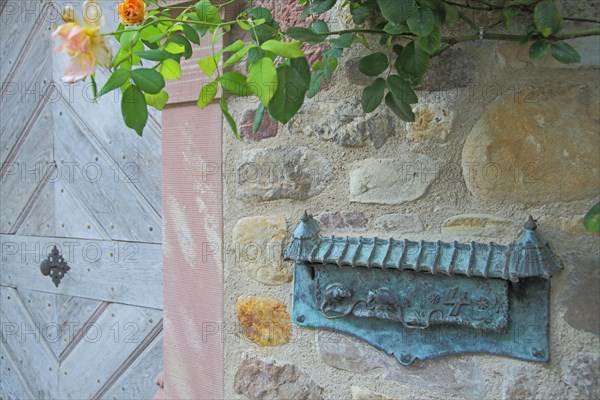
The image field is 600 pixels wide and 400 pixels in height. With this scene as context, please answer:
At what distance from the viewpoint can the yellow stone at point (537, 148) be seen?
0.98 m

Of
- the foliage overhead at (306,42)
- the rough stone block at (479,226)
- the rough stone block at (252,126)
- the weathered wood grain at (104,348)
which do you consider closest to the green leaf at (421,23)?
the foliage overhead at (306,42)

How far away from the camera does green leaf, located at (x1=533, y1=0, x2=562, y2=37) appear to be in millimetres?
884

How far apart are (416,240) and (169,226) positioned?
0.66m

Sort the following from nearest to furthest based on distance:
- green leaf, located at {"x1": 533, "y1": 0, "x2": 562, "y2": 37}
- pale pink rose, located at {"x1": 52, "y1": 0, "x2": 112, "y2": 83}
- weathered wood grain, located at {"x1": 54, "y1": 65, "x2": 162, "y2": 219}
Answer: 1. pale pink rose, located at {"x1": 52, "y1": 0, "x2": 112, "y2": 83}
2. green leaf, located at {"x1": 533, "y1": 0, "x2": 562, "y2": 37}
3. weathered wood grain, located at {"x1": 54, "y1": 65, "x2": 162, "y2": 219}

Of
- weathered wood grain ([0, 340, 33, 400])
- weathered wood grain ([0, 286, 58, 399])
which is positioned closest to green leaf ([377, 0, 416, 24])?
weathered wood grain ([0, 286, 58, 399])

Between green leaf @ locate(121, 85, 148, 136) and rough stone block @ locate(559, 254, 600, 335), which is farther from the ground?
green leaf @ locate(121, 85, 148, 136)

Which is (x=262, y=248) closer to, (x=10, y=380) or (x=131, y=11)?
(x=131, y=11)

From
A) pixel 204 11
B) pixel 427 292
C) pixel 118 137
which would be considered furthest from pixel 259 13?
pixel 118 137

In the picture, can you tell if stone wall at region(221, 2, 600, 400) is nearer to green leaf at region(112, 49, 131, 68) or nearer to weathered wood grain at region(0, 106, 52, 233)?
green leaf at region(112, 49, 131, 68)

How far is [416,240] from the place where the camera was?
1.14m

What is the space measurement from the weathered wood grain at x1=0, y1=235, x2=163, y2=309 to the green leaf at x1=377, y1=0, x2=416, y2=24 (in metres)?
1.23

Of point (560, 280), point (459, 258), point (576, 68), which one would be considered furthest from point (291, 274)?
point (576, 68)

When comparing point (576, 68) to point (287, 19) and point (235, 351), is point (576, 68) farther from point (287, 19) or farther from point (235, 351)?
point (235, 351)

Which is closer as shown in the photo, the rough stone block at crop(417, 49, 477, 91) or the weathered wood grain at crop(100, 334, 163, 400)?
the rough stone block at crop(417, 49, 477, 91)
